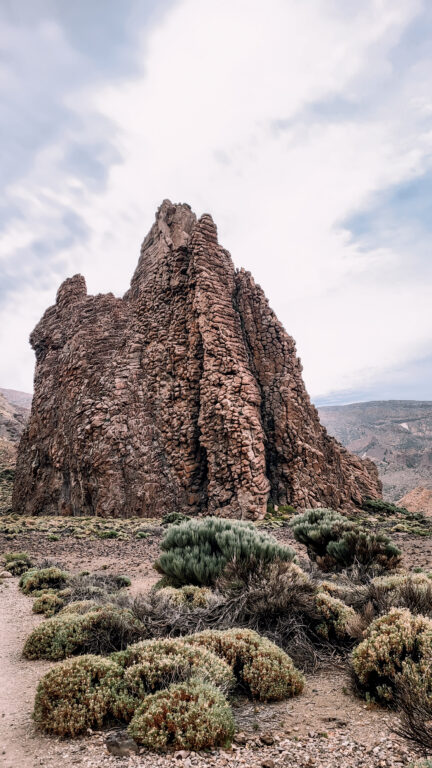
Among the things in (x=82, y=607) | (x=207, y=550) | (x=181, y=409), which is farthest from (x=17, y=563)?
(x=181, y=409)

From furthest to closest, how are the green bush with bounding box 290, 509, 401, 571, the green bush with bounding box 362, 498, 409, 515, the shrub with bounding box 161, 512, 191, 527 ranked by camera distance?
1. the green bush with bounding box 362, 498, 409, 515
2. the shrub with bounding box 161, 512, 191, 527
3. the green bush with bounding box 290, 509, 401, 571

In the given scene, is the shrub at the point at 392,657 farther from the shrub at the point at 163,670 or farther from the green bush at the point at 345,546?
the green bush at the point at 345,546

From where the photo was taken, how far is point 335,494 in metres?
20.9

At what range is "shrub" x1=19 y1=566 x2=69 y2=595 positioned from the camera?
879 cm

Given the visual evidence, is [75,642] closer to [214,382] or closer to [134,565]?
[134,565]

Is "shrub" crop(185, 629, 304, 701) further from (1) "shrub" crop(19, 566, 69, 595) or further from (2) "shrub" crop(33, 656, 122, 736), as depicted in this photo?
(1) "shrub" crop(19, 566, 69, 595)

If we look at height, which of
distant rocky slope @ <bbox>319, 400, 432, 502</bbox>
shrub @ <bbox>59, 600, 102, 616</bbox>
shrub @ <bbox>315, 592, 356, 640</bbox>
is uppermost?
shrub @ <bbox>315, 592, 356, 640</bbox>

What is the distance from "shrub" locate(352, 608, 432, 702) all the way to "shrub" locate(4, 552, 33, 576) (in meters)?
9.68

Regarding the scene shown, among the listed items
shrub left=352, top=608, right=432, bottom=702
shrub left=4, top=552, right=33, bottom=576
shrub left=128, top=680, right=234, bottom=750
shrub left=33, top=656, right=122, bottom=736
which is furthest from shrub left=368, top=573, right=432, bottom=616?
shrub left=4, top=552, right=33, bottom=576

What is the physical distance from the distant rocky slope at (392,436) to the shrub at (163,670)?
44785 millimetres

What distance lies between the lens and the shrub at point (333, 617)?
5012 mm

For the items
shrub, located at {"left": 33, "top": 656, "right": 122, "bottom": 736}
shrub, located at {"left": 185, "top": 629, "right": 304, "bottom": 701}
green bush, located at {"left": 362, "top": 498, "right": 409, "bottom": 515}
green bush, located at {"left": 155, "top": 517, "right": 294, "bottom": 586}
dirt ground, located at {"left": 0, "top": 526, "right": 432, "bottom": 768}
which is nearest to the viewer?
dirt ground, located at {"left": 0, "top": 526, "right": 432, "bottom": 768}

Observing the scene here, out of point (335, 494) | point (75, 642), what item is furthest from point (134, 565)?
point (335, 494)

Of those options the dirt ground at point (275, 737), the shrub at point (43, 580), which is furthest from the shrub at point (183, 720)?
the shrub at point (43, 580)
